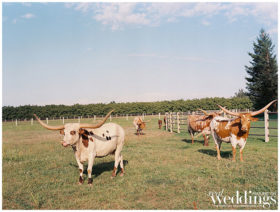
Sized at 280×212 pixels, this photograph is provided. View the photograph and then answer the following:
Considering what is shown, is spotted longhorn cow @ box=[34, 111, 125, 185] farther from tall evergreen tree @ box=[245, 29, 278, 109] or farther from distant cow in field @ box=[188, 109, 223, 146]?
tall evergreen tree @ box=[245, 29, 278, 109]

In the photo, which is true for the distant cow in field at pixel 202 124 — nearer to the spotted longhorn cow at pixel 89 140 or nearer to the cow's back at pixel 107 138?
the cow's back at pixel 107 138

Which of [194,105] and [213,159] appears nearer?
[213,159]

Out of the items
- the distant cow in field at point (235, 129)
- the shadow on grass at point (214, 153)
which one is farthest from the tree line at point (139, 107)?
the distant cow in field at point (235, 129)

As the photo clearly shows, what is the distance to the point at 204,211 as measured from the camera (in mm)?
4492

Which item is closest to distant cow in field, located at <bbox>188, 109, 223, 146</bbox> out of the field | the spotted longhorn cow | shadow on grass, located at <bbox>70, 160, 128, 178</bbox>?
the field

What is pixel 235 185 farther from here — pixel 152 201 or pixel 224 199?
pixel 152 201

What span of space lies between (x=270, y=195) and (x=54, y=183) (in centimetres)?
531

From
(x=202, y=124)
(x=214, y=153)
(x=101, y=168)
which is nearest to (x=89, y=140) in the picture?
(x=101, y=168)

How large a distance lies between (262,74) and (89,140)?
4302cm

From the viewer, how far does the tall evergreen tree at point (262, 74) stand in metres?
41.3

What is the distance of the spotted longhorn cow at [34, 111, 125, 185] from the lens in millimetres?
6238

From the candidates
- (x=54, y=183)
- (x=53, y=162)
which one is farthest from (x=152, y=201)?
(x=53, y=162)

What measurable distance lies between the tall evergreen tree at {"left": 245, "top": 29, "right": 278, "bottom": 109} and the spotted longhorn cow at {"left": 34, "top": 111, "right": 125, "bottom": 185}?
40757mm

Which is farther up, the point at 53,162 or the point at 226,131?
the point at 226,131
